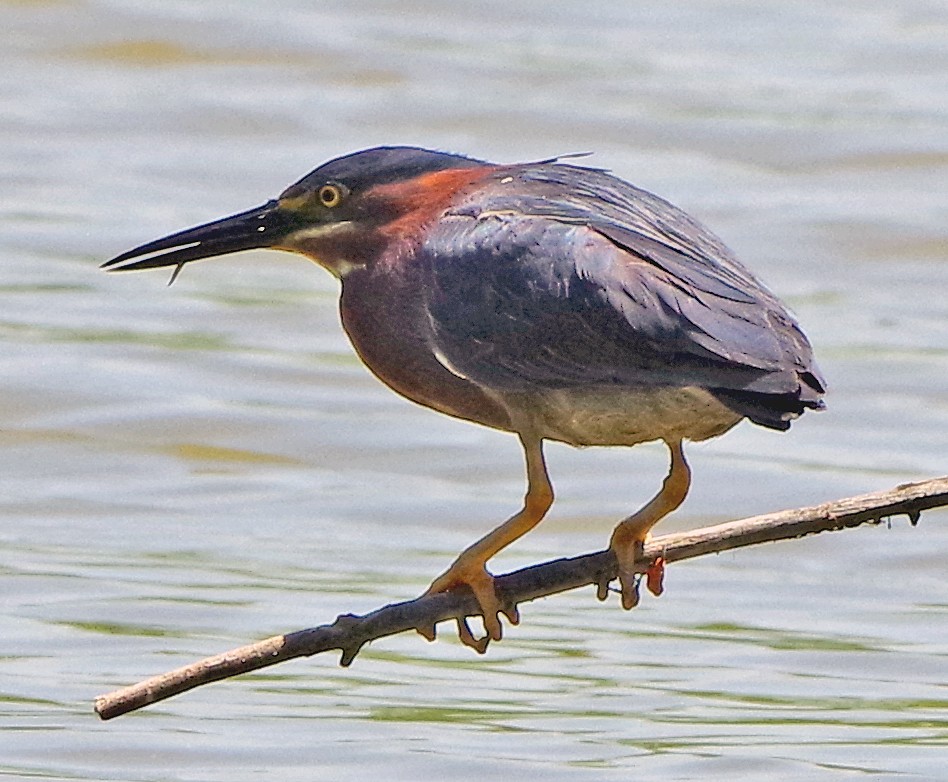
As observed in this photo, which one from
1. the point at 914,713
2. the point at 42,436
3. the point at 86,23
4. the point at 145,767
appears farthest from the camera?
the point at 86,23

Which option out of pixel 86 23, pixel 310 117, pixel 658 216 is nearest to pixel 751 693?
pixel 658 216

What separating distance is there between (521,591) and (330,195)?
1.21 m

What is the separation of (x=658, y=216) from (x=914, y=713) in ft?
9.28

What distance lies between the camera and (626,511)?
12.2 m

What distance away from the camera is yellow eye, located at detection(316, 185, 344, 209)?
7293 mm

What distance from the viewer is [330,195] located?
730 centimetres

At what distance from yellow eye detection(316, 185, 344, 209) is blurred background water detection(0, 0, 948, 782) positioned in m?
2.19

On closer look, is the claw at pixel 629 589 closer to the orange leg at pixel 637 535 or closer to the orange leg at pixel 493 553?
the orange leg at pixel 637 535

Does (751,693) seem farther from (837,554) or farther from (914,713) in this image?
(837,554)

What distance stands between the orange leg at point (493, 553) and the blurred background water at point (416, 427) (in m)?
1.73

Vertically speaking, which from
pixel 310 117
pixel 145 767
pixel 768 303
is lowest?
pixel 145 767

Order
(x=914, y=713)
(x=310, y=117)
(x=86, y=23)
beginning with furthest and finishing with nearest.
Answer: (x=86, y=23) → (x=310, y=117) → (x=914, y=713)

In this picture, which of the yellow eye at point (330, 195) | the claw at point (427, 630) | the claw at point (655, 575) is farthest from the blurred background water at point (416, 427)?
the yellow eye at point (330, 195)

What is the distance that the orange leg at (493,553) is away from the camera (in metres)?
7.03
